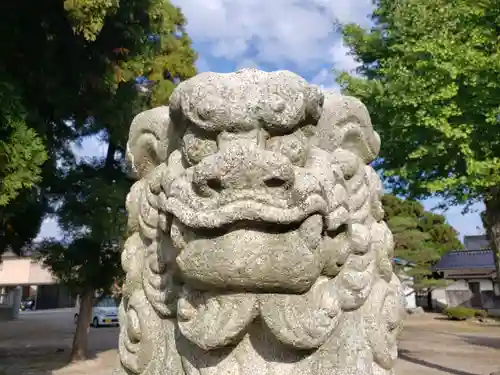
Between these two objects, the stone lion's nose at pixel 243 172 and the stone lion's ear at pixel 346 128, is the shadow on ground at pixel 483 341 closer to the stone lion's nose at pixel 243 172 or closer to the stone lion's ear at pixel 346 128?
the stone lion's ear at pixel 346 128

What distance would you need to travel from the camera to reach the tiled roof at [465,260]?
25.0 meters

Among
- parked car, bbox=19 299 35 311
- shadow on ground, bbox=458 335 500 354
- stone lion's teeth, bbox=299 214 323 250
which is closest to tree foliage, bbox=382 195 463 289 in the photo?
shadow on ground, bbox=458 335 500 354

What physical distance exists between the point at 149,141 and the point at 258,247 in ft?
2.62

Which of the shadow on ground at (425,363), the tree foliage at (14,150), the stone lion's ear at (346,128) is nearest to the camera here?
the stone lion's ear at (346,128)

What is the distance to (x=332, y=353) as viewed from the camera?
174 centimetres

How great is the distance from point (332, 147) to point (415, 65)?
20.3ft

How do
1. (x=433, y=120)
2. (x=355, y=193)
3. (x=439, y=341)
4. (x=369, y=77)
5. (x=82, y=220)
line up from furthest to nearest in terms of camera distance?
(x=439, y=341)
(x=369, y=77)
(x=82, y=220)
(x=433, y=120)
(x=355, y=193)

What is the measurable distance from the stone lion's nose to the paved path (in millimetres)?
7211

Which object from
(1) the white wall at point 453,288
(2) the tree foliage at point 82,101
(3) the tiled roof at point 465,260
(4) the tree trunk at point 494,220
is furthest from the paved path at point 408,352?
(3) the tiled roof at point 465,260

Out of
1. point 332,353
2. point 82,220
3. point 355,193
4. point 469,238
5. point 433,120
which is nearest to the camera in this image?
point 332,353

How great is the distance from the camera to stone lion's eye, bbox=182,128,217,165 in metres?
1.79

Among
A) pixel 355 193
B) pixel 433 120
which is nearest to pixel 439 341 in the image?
pixel 433 120

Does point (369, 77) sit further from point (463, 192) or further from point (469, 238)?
point (469, 238)

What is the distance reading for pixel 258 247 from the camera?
1.59 metres
